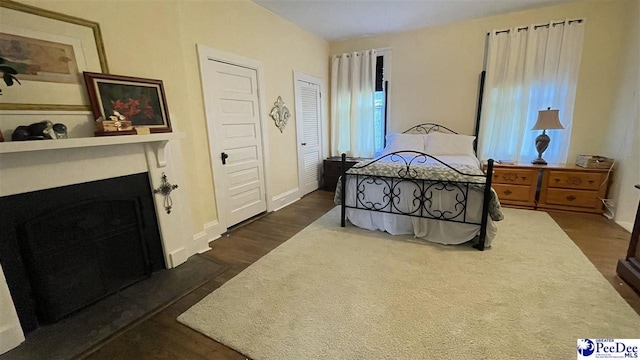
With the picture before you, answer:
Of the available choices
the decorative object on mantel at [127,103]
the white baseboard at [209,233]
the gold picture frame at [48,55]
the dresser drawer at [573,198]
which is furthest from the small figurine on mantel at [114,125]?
the dresser drawer at [573,198]

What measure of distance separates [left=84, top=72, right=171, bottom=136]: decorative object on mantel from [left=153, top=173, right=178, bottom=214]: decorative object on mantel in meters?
0.45

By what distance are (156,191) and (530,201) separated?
456 centimetres

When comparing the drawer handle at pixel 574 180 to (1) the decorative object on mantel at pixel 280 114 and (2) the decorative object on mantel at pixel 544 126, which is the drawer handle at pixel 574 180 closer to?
(2) the decorative object on mantel at pixel 544 126

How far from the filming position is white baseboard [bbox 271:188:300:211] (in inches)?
154

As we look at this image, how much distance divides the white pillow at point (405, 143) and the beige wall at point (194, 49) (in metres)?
1.60

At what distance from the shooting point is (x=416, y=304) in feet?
6.05

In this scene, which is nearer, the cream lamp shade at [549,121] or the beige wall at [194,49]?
the beige wall at [194,49]

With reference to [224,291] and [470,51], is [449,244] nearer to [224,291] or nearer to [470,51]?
[224,291]

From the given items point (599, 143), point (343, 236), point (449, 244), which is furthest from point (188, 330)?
point (599, 143)

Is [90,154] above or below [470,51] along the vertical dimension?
below

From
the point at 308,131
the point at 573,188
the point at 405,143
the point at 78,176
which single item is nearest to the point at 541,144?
the point at 573,188

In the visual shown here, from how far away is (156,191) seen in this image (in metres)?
2.27

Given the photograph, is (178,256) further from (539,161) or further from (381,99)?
(539,161)

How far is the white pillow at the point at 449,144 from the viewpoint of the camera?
3.86m
